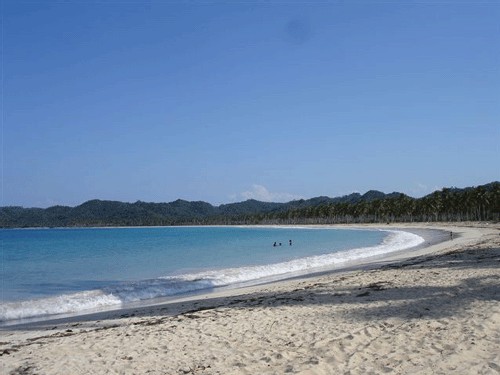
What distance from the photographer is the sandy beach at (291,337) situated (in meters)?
6.97

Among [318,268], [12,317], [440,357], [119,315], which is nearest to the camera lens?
[440,357]

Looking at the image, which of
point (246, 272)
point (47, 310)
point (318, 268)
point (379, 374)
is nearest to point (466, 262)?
point (318, 268)

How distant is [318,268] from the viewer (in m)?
26.5

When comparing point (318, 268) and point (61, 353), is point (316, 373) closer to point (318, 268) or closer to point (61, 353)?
point (61, 353)

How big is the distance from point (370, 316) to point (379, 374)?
365cm

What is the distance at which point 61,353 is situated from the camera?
27.0 feet

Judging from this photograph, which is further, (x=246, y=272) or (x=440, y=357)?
(x=246, y=272)

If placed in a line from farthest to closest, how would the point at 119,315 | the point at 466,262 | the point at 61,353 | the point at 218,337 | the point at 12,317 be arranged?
1. the point at 466,262
2. the point at 12,317
3. the point at 119,315
4. the point at 218,337
5. the point at 61,353

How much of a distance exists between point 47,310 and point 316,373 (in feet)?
40.8

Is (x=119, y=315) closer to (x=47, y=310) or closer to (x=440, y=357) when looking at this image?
(x=47, y=310)

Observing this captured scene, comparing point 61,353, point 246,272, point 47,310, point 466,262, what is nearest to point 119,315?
point 47,310

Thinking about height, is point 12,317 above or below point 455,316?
below

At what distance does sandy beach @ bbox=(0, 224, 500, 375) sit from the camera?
22.9 feet

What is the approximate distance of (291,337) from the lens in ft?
28.0
